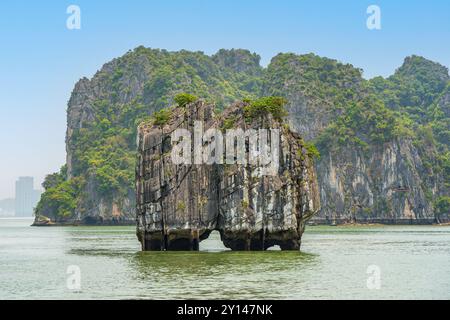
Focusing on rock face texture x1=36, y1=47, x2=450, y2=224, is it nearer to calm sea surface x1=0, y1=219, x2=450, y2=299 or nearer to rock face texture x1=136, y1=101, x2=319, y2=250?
calm sea surface x1=0, y1=219, x2=450, y2=299

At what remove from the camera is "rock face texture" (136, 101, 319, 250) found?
4666 cm

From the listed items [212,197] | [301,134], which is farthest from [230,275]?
[301,134]

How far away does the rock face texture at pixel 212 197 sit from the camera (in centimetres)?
4666

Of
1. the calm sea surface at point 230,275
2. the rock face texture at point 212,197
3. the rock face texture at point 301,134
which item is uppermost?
the rock face texture at point 301,134

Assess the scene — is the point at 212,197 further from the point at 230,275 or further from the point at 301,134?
the point at 301,134

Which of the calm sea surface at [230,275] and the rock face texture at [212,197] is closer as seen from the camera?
the calm sea surface at [230,275]

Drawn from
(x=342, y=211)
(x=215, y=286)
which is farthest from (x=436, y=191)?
(x=215, y=286)

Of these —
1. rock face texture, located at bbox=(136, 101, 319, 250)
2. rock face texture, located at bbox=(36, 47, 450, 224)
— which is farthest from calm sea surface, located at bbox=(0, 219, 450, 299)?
rock face texture, located at bbox=(36, 47, 450, 224)

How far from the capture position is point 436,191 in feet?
480

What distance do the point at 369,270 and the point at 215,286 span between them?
1045cm

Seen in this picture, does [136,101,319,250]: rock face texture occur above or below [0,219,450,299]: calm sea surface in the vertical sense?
above

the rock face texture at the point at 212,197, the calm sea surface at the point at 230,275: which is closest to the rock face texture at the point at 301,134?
the calm sea surface at the point at 230,275

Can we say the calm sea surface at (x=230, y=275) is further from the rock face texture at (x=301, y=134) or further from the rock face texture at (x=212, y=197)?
the rock face texture at (x=301, y=134)
